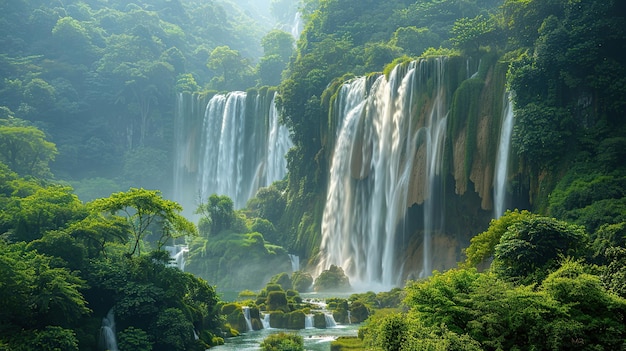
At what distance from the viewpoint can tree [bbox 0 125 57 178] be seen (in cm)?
6097

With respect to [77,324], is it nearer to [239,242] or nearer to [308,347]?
[308,347]

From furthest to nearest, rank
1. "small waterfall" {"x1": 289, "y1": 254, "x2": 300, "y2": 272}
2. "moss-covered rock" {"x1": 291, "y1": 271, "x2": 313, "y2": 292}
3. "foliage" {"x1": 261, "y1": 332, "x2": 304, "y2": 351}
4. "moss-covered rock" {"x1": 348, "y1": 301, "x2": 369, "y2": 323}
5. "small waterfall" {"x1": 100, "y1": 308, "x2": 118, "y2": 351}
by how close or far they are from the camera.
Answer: "small waterfall" {"x1": 289, "y1": 254, "x2": 300, "y2": 272} → "moss-covered rock" {"x1": 291, "y1": 271, "x2": 313, "y2": 292} → "moss-covered rock" {"x1": 348, "y1": 301, "x2": 369, "y2": 323} → "small waterfall" {"x1": 100, "y1": 308, "x2": 118, "y2": 351} → "foliage" {"x1": 261, "y1": 332, "x2": 304, "y2": 351}

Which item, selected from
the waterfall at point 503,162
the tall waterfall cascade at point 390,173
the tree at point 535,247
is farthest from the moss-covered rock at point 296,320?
the tree at point 535,247

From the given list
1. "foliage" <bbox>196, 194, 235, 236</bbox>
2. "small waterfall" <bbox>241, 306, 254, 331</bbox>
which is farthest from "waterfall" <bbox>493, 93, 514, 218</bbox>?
"foliage" <bbox>196, 194, 235, 236</bbox>

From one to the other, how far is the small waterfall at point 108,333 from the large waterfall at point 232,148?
A: 45700mm

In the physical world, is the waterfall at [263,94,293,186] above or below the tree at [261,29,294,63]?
below

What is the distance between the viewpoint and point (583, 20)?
124 ft

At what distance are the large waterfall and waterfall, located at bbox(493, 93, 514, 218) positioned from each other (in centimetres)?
3445

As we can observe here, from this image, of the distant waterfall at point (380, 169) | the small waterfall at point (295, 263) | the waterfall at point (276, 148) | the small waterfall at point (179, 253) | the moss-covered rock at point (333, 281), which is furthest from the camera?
the waterfall at point (276, 148)

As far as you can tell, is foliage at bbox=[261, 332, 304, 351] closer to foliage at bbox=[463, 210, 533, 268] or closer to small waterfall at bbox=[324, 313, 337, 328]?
foliage at bbox=[463, 210, 533, 268]

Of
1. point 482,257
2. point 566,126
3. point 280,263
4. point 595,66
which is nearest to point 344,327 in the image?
point 482,257

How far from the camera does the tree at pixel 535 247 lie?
23.4 meters

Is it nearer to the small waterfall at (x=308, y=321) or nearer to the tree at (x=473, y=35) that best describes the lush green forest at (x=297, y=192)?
the tree at (x=473, y=35)

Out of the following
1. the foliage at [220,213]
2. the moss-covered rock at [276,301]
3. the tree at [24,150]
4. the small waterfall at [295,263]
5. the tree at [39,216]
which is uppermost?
the tree at [24,150]
